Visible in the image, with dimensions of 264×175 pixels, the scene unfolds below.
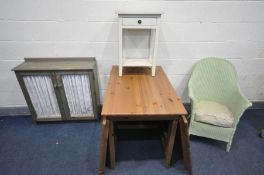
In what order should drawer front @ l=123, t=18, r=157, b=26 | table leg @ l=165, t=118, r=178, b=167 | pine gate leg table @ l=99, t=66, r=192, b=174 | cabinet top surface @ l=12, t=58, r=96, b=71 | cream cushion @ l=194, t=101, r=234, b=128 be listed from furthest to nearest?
cabinet top surface @ l=12, t=58, r=96, b=71 → cream cushion @ l=194, t=101, r=234, b=128 → drawer front @ l=123, t=18, r=157, b=26 → table leg @ l=165, t=118, r=178, b=167 → pine gate leg table @ l=99, t=66, r=192, b=174

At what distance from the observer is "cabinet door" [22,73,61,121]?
72.0 inches

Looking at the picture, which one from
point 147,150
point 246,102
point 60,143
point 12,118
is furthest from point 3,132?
point 246,102

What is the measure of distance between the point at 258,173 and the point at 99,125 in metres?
1.81

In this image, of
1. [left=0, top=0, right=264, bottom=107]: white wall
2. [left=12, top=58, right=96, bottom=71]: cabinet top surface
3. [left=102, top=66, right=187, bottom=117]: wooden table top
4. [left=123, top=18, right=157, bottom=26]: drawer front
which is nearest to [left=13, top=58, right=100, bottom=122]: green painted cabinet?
[left=12, top=58, right=96, bottom=71]: cabinet top surface

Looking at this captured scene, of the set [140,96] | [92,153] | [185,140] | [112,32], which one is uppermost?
[112,32]

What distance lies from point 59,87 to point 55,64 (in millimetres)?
282

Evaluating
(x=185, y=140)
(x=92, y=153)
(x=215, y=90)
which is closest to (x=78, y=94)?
(x=92, y=153)

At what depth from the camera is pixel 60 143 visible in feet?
6.14

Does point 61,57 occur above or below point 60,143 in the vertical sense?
above

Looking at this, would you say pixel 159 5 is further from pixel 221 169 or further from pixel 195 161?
pixel 221 169

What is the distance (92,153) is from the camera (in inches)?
69.1

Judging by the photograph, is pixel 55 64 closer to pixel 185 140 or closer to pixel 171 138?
pixel 171 138

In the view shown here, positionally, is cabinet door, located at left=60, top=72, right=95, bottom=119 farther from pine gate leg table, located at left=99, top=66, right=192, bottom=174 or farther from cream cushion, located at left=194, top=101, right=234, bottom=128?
cream cushion, located at left=194, top=101, right=234, bottom=128

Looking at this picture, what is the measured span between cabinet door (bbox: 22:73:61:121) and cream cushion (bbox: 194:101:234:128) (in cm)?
170
